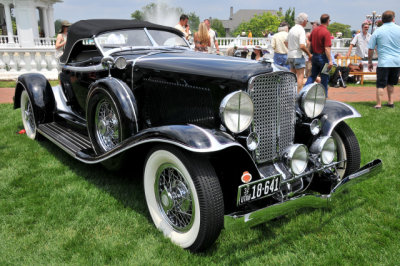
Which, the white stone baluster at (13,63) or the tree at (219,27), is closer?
the white stone baluster at (13,63)

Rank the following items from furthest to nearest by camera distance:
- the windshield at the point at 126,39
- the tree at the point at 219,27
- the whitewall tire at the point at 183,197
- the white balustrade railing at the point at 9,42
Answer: the tree at the point at 219,27
the white balustrade railing at the point at 9,42
the windshield at the point at 126,39
the whitewall tire at the point at 183,197

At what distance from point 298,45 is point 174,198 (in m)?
5.64

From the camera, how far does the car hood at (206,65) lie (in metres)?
2.58

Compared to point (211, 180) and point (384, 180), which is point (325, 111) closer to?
point (384, 180)

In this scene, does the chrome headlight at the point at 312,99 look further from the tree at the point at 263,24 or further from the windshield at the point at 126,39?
the tree at the point at 263,24

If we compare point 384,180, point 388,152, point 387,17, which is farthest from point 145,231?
point 387,17

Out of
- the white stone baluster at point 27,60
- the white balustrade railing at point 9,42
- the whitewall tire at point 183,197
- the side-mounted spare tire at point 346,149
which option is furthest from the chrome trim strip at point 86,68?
the white balustrade railing at point 9,42

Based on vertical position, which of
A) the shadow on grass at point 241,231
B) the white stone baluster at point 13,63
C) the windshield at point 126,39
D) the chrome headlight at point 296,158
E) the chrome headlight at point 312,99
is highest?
the windshield at point 126,39

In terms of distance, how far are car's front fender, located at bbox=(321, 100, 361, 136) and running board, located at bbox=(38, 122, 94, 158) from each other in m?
2.35

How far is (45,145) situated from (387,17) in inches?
268

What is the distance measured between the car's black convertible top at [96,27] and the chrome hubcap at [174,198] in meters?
2.26

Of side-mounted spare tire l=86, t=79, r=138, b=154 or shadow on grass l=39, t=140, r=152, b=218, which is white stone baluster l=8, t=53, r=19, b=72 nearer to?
shadow on grass l=39, t=140, r=152, b=218

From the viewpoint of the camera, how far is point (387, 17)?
6.84m

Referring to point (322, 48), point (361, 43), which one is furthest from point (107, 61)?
point (361, 43)
